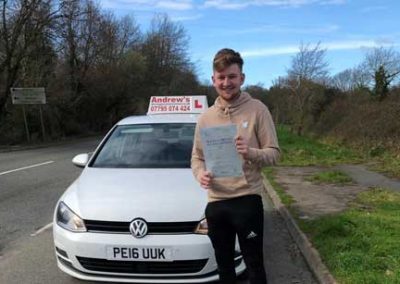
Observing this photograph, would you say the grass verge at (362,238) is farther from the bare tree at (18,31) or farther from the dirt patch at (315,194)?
the bare tree at (18,31)

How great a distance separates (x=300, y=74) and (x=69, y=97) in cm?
1683

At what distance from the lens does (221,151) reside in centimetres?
371

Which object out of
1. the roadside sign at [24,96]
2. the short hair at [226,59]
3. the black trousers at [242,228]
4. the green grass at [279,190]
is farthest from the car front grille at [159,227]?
the roadside sign at [24,96]

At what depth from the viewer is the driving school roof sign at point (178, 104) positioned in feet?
36.8

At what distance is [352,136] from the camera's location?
23.9 m

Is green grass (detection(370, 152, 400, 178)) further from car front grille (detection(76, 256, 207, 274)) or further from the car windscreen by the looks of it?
car front grille (detection(76, 256, 207, 274))

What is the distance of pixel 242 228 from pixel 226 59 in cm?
114

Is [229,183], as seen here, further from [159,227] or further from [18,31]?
[18,31]

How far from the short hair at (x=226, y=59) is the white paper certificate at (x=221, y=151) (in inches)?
16.3

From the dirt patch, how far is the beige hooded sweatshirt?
15.4ft

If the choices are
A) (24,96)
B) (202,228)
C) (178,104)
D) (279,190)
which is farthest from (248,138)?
(24,96)

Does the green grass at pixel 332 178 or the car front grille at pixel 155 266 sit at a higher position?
the car front grille at pixel 155 266

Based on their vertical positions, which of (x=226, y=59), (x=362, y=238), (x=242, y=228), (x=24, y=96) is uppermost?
(x=226, y=59)

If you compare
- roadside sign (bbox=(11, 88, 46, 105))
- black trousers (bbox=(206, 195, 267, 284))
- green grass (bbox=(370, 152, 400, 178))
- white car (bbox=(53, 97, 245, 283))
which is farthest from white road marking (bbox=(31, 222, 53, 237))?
roadside sign (bbox=(11, 88, 46, 105))
